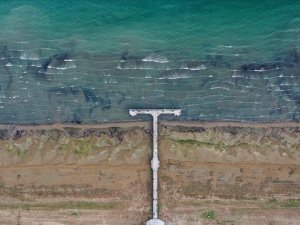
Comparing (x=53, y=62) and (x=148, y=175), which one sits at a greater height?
(x=53, y=62)

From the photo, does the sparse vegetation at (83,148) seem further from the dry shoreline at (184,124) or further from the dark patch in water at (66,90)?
the dark patch in water at (66,90)

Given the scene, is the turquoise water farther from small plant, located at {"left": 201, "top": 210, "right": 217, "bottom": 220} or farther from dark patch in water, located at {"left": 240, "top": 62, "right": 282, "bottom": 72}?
small plant, located at {"left": 201, "top": 210, "right": 217, "bottom": 220}

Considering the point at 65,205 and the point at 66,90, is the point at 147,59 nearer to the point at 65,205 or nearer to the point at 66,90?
the point at 66,90

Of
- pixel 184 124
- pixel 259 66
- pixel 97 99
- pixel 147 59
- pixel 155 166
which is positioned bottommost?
pixel 155 166

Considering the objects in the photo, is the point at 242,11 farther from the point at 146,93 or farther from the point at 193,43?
the point at 146,93

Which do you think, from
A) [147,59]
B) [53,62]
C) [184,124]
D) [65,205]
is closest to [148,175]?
[184,124]

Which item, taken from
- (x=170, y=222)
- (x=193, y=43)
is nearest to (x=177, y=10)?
(x=193, y=43)

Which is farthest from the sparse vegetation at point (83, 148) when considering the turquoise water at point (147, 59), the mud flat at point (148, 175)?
the turquoise water at point (147, 59)
